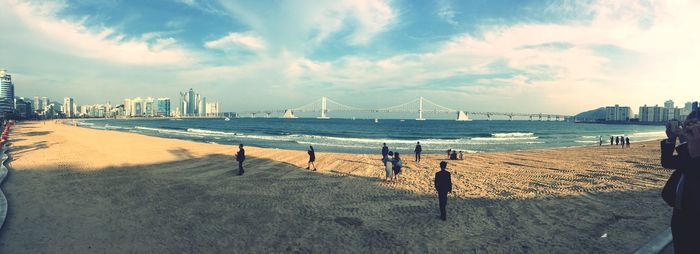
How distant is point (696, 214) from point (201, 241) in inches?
327

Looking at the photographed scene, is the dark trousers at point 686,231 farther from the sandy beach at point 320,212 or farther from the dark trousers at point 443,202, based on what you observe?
the dark trousers at point 443,202

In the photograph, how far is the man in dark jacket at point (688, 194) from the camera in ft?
9.45

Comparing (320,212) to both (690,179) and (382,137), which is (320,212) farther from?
(382,137)

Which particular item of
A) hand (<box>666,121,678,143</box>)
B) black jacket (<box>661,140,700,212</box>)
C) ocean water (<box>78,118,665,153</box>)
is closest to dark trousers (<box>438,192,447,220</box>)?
hand (<box>666,121,678,143</box>)

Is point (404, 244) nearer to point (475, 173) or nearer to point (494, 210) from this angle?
point (494, 210)

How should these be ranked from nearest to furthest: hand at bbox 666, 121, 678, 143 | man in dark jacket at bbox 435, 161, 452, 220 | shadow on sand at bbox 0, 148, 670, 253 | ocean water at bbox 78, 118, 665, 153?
hand at bbox 666, 121, 678, 143
shadow on sand at bbox 0, 148, 670, 253
man in dark jacket at bbox 435, 161, 452, 220
ocean water at bbox 78, 118, 665, 153

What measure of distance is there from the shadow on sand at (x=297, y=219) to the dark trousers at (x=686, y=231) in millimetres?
4370

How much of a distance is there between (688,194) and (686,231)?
0.39 meters

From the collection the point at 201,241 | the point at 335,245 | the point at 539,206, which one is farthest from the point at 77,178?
the point at 539,206

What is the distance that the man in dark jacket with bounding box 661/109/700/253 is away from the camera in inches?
113

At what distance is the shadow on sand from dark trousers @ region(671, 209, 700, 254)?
14.3 feet

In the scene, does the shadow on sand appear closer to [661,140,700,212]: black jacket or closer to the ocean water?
[661,140,700,212]: black jacket

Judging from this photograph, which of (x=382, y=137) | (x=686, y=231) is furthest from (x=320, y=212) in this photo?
(x=382, y=137)

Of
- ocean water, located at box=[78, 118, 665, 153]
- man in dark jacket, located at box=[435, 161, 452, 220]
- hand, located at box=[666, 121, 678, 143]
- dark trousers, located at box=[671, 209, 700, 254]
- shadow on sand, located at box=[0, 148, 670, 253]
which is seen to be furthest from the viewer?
ocean water, located at box=[78, 118, 665, 153]
